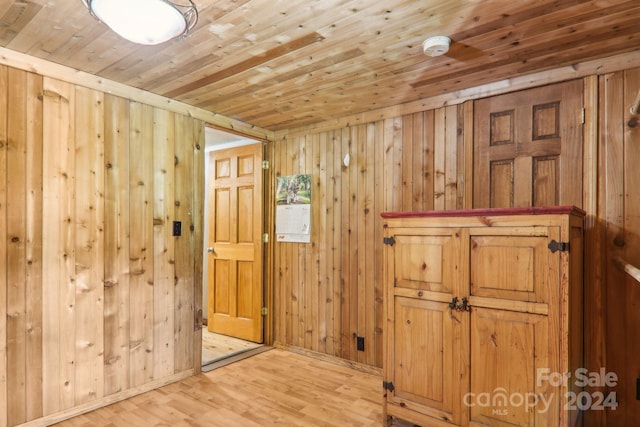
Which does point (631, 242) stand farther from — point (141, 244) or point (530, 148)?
point (141, 244)

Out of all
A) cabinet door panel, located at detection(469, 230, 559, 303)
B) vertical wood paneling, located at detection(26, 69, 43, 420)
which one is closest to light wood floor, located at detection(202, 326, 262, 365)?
vertical wood paneling, located at detection(26, 69, 43, 420)

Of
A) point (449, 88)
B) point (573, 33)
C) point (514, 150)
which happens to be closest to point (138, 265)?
point (449, 88)

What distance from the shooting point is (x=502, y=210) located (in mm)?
1842

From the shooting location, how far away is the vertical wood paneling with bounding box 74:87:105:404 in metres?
2.36

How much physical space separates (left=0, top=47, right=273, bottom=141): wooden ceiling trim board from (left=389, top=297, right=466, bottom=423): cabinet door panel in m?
2.28

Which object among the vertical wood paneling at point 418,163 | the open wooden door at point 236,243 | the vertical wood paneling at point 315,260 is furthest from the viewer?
the open wooden door at point 236,243

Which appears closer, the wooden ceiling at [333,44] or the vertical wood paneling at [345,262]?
the wooden ceiling at [333,44]

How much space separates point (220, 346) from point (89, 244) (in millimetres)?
1876

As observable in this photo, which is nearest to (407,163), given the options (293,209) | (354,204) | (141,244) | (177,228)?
(354,204)

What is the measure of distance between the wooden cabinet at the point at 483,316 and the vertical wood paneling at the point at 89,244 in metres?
1.97

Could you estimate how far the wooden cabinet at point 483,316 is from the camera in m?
1.72

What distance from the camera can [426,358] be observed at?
208 cm

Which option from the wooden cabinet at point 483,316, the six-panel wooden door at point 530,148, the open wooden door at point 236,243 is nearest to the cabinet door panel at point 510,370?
the wooden cabinet at point 483,316

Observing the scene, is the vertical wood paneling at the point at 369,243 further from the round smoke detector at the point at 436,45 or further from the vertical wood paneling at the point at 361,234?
the round smoke detector at the point at 436,45
